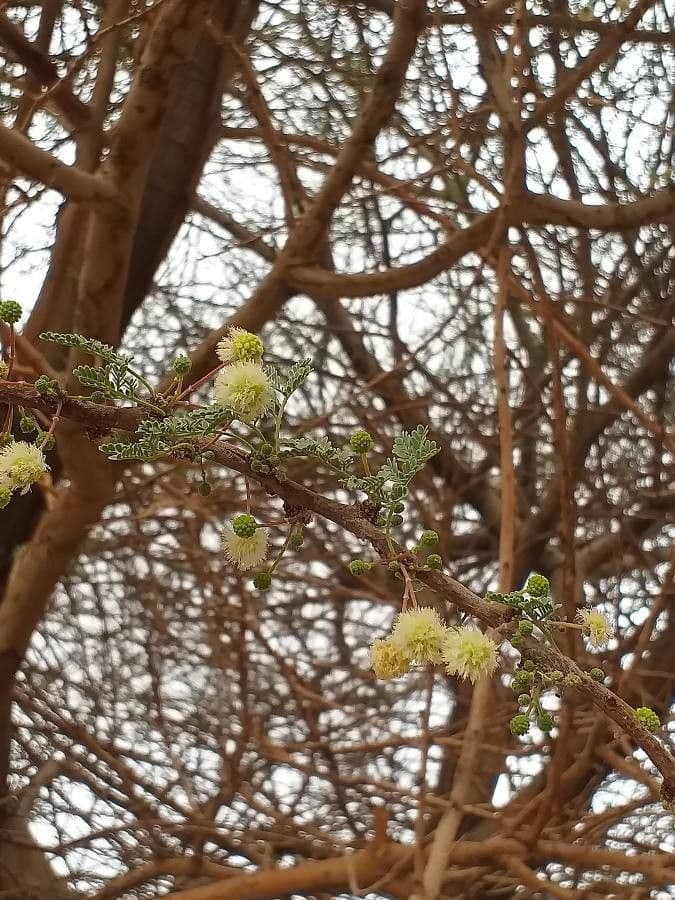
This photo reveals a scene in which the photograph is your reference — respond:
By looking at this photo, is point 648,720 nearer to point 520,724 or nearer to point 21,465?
point 520,724

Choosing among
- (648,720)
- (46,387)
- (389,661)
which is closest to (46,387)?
(46,387)

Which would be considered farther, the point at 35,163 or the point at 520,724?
the point at 35,163

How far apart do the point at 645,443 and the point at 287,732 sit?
Result: 125 cm

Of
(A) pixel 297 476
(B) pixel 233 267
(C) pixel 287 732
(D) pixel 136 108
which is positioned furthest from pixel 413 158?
(C) pixel 287 732

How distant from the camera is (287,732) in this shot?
93.4 inches

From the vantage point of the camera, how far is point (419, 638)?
19.6 inches

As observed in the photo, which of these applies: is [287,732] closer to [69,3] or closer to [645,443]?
[645,443]

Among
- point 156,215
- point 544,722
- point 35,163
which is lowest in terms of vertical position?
point 544,722

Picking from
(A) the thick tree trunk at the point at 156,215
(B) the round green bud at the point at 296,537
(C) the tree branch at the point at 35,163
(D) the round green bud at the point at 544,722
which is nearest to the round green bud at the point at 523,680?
(D) the round green bud at the point at 544,722

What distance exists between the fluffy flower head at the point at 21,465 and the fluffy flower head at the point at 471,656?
0.24 meters

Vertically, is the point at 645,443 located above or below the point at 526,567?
above

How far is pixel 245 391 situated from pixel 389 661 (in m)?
0.17

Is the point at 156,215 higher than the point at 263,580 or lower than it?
higher

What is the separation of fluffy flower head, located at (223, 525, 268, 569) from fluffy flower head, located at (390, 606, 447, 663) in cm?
10
